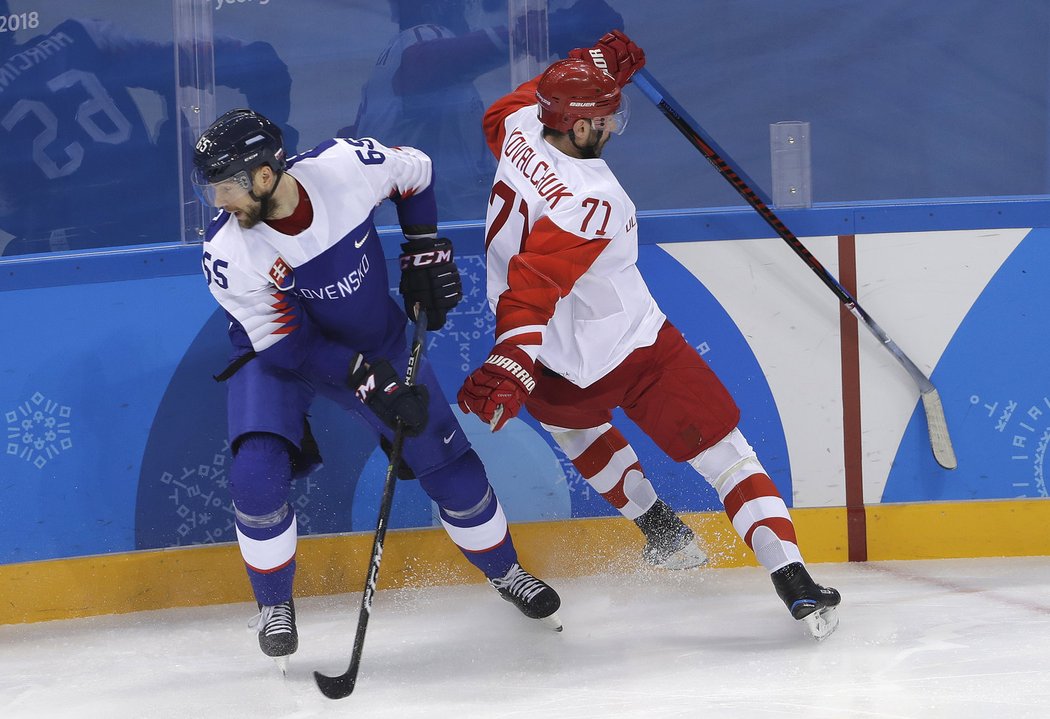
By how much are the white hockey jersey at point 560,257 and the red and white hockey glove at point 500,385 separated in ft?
0.09

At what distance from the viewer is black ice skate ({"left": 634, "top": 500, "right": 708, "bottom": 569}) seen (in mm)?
2828

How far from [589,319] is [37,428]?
1442mm

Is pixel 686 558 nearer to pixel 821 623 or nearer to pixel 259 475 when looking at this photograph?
pixel 821 623

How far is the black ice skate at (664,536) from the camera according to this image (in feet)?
9.28

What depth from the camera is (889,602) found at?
2707mm

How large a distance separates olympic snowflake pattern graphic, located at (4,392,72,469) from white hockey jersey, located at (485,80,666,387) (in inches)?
46.0

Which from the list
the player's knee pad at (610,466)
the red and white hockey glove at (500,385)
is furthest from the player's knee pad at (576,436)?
the red and white hockey glove at (500,385)

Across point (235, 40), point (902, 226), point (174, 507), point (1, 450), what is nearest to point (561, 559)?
point (174, 507)

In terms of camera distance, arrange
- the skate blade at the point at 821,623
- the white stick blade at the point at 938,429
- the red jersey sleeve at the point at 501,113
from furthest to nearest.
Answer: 1. the white stick blade at the point at 938,429
2. the red jersey sleeve at the point at 501,113
3. the skate blade at the point at 821,623

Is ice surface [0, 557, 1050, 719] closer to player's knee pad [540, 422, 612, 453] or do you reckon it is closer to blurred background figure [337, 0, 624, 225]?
player's knee pad [540, 422, 612, 453]

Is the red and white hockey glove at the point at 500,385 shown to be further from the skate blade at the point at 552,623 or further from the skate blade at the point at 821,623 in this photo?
the skate blade at the point at 821,623

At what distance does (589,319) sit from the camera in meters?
2.56

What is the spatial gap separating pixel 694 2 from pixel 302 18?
1.39m

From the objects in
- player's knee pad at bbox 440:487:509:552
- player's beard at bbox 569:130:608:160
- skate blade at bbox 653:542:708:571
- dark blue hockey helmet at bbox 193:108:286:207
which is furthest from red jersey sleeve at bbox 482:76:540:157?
skate blade at bbox 653:542:708:571
